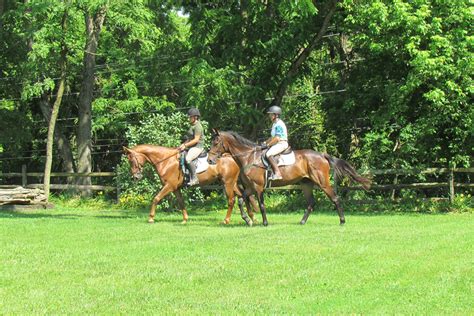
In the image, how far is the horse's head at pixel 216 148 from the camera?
15742mm

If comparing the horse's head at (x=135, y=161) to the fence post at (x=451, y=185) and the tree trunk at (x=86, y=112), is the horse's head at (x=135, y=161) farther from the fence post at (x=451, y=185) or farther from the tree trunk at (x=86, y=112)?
the tree trunk at (x=86, y=112)

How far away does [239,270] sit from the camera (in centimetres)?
896

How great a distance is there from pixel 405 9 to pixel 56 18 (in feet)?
39.9

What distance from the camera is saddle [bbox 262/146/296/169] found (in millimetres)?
16000

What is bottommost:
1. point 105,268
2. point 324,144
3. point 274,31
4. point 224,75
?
point 105,268

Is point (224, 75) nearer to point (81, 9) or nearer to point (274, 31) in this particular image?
point (274, 31)

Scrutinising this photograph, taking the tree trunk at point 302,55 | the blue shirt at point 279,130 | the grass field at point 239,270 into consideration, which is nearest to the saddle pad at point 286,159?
the blue shirt at point 279,130

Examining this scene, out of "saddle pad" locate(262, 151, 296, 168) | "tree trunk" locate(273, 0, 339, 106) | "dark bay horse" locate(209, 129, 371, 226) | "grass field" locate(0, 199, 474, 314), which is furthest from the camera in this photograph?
"tree trunk" locate(273, 0, 339, 106)

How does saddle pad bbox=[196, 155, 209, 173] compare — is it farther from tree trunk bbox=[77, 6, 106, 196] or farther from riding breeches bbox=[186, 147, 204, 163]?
tree trunk bbox=[77, 6, 106, 196]

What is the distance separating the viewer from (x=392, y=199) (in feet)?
75.0

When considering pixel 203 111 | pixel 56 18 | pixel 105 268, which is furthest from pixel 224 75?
pixel 105 268

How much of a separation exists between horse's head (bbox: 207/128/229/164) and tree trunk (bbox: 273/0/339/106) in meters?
8.52

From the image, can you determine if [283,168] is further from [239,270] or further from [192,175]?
[239,270]

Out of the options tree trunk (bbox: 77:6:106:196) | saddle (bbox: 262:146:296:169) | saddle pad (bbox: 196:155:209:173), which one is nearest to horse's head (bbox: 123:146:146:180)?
saddle pad (bbox: 196:155:209:173)
